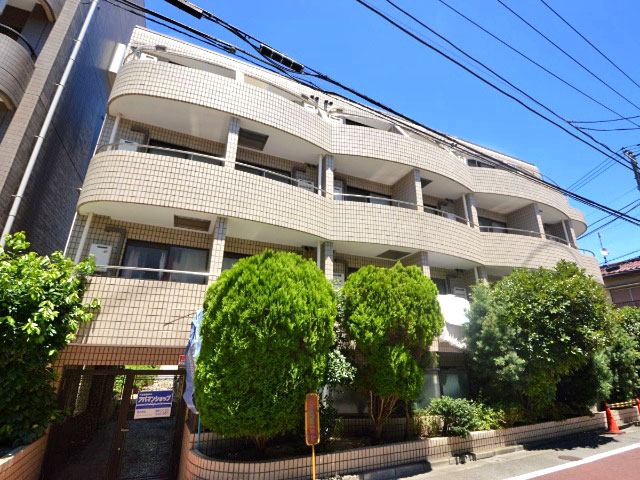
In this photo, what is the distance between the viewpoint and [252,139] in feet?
36.3

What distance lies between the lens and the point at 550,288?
30.9 ft

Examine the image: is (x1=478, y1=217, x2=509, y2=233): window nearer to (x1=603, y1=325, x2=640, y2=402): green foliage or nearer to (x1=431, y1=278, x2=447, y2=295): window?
(x1=431, y1=278, x2=447, y2=295): window

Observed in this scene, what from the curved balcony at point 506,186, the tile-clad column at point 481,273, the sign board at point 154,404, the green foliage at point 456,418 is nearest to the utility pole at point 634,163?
the curved balcony at point 506,186

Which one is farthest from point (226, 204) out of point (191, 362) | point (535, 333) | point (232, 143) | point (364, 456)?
point (535, 333)

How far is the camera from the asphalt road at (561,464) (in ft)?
21.9

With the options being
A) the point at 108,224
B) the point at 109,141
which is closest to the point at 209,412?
the point at 108,224

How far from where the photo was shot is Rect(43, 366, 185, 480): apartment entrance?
24.0 ft

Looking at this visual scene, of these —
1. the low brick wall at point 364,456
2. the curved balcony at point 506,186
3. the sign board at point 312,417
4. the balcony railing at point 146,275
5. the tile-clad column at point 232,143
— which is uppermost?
the curved balcony at point 506,186

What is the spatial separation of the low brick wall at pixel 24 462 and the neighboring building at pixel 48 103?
529 cm

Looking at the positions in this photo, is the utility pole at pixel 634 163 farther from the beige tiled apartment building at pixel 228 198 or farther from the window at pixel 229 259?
the window at pixel 229 259

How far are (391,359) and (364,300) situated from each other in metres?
1.35

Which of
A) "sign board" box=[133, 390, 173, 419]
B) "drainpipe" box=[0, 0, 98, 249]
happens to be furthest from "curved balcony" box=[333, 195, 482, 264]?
"drainpipe" box=[0, 0, 98, 249]

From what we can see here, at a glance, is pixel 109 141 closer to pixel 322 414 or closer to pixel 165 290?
pixel 165 290

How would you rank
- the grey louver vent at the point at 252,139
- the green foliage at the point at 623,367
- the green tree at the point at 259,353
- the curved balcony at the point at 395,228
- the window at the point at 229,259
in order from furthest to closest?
1. the green foliage at the point at 623,367
2. the grey louver vent at the point at 252,139
3. the curved balcony at the point at 395,228
4. the window at the point at 229,259
5. the green tree at the point at 259,353
